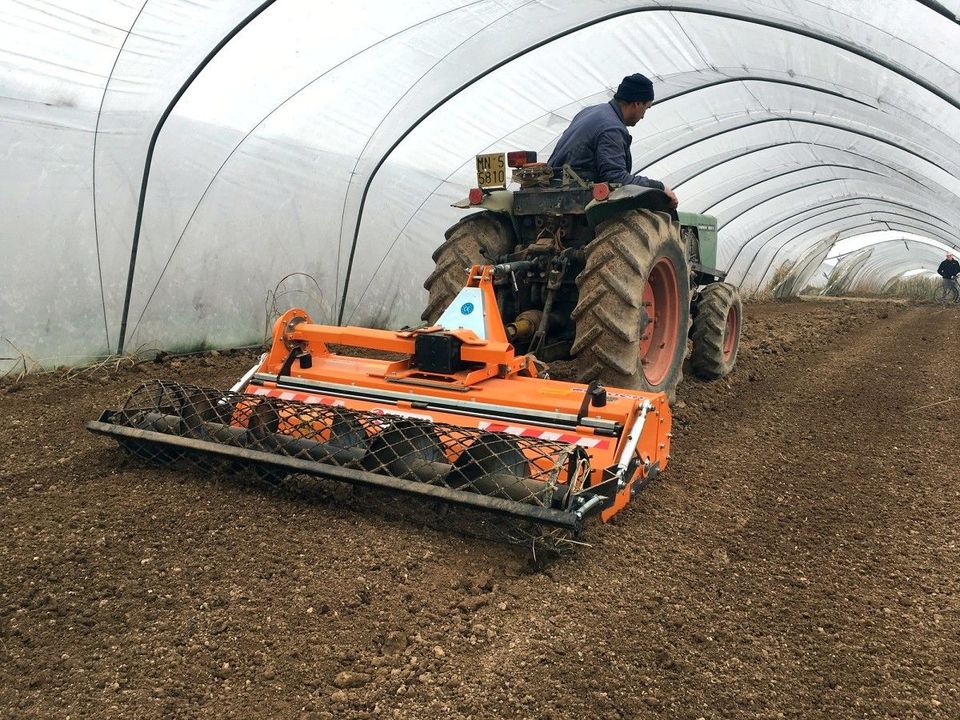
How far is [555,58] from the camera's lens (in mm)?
7656

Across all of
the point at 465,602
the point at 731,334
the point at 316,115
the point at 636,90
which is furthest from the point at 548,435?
the point at 316,115

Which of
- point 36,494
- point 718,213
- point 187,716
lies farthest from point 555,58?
point 718,213

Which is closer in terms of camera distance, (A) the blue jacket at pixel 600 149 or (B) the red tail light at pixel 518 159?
(A) the blue jacket at pixel 600 149

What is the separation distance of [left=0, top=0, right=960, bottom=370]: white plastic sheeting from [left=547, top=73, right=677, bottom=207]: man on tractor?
2082 mm

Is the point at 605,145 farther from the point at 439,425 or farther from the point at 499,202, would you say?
the point at 439,425

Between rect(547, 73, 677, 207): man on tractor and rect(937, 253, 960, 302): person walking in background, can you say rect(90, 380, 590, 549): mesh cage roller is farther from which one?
rect(937, 253, 960, 302): person walking in background

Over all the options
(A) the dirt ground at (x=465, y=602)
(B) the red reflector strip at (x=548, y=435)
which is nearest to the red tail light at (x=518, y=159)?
(B) the red reflector strip at (x=548, y=435)

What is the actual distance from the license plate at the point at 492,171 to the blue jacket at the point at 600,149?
1.13 ft

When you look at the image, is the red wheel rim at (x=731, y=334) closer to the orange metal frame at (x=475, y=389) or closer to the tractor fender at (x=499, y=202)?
the tractor fender at (x=499, y=202)

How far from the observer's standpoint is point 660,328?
16.6ft

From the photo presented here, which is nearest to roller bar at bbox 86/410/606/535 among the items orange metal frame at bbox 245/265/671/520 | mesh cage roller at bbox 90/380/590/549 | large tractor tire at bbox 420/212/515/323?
mesh cage roller at bbox 90/380/590/549

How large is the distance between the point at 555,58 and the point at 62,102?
4585 mm

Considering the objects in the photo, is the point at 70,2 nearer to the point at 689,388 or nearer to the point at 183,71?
the point at 183,71

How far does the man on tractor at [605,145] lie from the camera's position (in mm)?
4453
